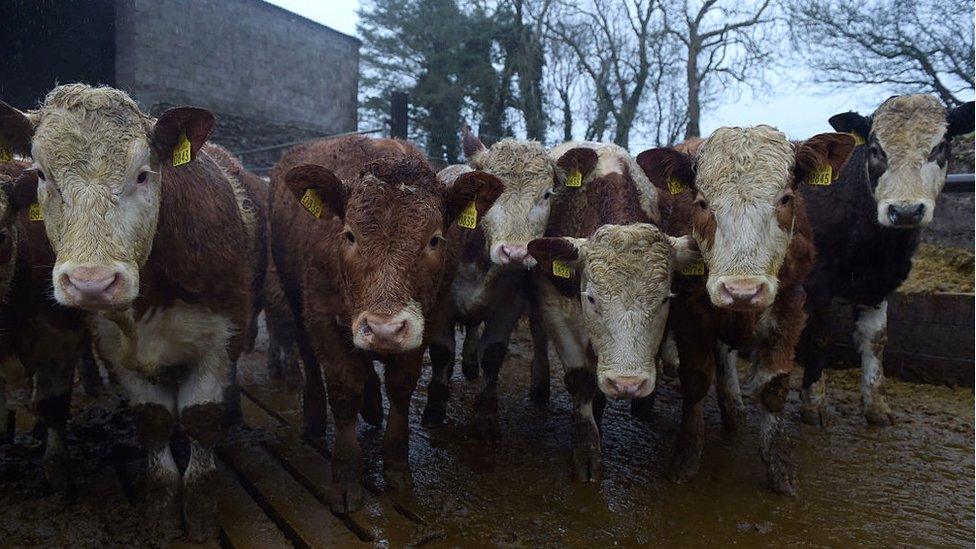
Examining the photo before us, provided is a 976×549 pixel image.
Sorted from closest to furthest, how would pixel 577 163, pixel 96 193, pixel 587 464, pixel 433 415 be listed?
pixel 96 193 → pixel 587 464 → pixel 577 163 → pixel 433 415

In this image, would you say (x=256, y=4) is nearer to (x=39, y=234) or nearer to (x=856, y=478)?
(x=39, y=234)

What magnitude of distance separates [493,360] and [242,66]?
1652 cm

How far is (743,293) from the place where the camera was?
9.95ft

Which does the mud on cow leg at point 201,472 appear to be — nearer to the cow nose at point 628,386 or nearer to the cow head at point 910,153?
the cow nose at point 628,386

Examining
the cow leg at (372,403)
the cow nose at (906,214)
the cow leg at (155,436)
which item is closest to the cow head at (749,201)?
the cow nose at (906,214)

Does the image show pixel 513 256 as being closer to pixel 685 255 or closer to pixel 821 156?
pixel 685 255

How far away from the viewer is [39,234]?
345 cm

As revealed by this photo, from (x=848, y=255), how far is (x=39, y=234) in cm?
551

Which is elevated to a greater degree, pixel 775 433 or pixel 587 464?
pixel 775 433

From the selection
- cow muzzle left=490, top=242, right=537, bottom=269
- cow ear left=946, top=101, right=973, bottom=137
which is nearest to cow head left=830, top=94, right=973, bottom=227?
cow ear left=946, top=101, right=973, bottom=137

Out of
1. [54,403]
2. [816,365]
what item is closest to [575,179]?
[816,365]

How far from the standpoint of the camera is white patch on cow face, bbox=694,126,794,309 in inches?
121

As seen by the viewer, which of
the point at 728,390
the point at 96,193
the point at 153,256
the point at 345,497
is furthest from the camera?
the point at 728,390

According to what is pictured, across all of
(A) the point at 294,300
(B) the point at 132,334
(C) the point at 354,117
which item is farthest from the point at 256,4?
(B) the point at 132,334
